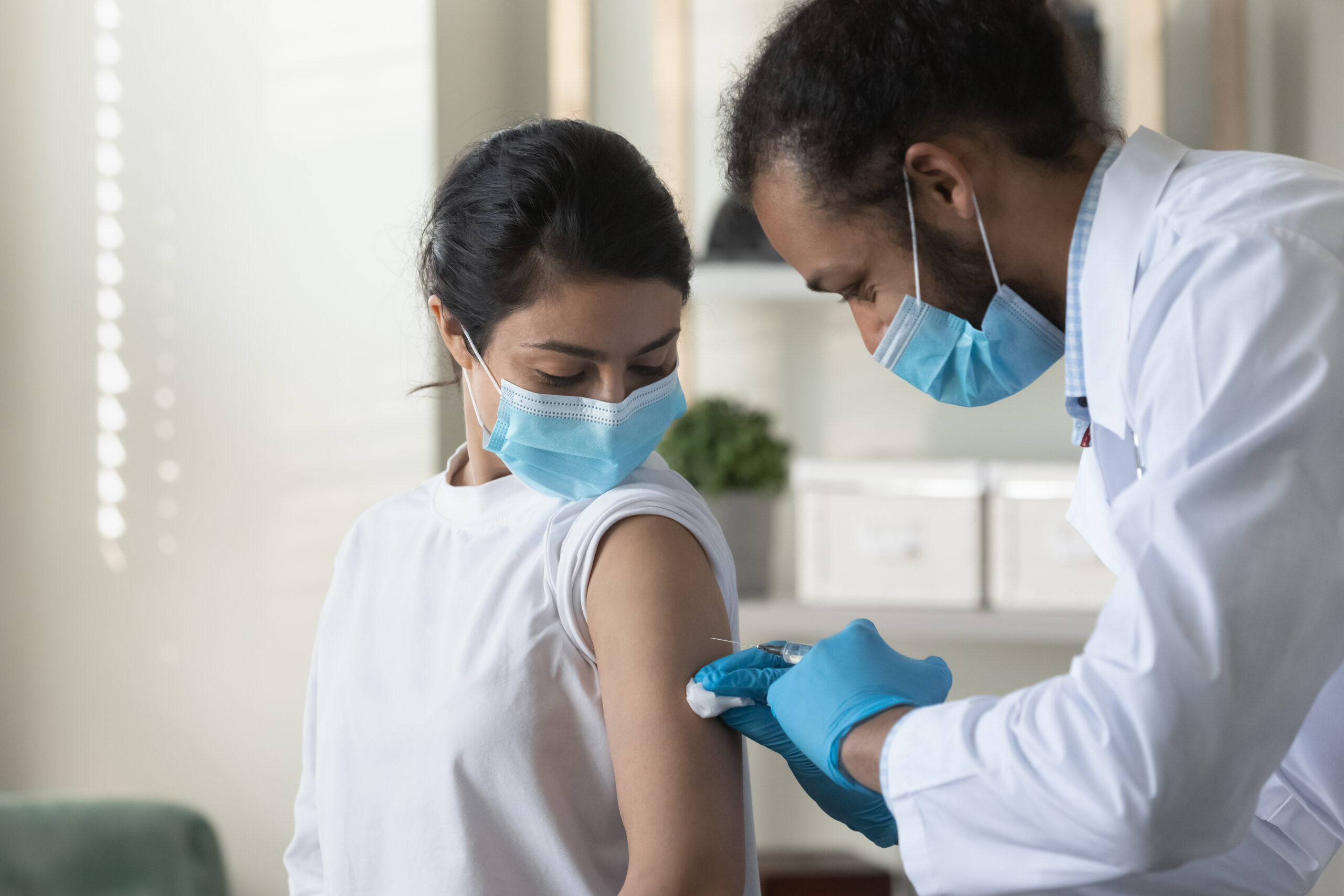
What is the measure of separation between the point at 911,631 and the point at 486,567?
1.05 meters

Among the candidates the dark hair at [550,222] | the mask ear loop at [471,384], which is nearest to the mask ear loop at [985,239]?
the dark hair at [550,222]

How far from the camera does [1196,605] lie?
2.11 feet

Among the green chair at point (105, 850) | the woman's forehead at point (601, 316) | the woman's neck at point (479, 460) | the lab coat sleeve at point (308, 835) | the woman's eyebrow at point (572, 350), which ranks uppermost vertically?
the woman's forehead at point (601, 316)

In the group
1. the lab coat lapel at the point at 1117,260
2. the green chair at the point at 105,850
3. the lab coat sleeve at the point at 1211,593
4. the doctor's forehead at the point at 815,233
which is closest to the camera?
the lab coat sleeve at the point at 1211,593

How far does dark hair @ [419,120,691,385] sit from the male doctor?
9cm

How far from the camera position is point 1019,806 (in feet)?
2.28

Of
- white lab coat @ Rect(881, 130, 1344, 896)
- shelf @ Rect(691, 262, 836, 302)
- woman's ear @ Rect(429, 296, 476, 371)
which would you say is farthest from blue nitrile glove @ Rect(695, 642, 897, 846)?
shelf @ Rect(691, 262, 836, 302)

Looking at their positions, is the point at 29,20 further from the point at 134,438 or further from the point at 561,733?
the point at 561,733

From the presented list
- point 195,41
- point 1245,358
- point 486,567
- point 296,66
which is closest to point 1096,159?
point 1245,358

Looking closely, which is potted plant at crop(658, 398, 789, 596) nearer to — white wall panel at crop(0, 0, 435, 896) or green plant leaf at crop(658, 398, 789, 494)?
green plant leaf at crop(658, 398, 789, 494)

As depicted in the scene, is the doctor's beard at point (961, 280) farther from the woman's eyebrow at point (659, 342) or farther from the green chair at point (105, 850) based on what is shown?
the green chair at point (105, 850)

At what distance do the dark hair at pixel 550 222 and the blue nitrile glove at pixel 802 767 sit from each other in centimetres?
36

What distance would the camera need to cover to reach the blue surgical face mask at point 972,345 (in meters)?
0.93

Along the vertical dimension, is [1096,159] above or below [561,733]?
above
